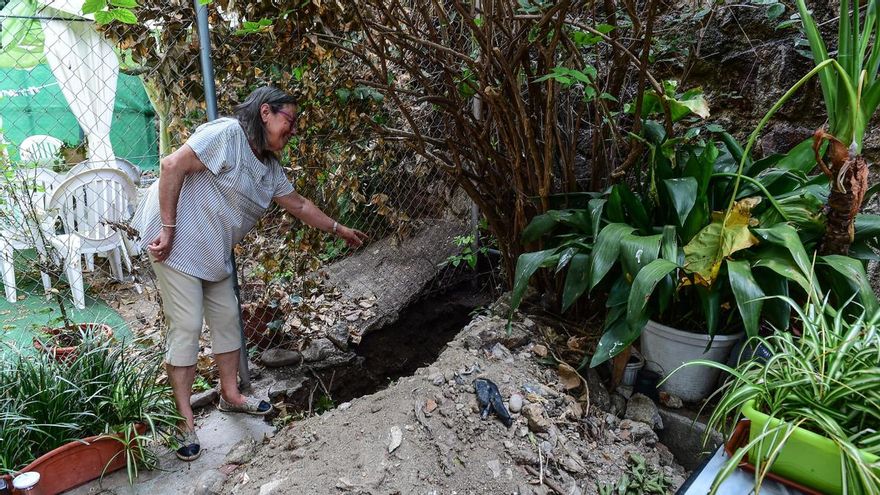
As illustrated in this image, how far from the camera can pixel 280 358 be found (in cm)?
311

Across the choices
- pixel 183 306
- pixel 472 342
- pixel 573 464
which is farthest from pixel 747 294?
pixel 183 306

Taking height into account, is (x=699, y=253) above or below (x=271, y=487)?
above

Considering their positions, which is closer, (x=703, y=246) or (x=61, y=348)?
(x=703, y=246)

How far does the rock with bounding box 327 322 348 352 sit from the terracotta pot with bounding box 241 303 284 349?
0.96 ft

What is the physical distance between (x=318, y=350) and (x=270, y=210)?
2.85ft

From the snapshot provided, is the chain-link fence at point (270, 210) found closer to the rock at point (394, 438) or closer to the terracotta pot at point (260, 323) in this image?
the terracotta pot at point (260, 323)

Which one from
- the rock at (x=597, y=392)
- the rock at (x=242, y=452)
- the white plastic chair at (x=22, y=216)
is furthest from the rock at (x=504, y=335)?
the white plastic chair at (x=22, y=216)

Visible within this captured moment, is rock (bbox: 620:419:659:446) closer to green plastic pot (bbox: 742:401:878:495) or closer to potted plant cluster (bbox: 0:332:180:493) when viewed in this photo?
green plastic pot (bbox: 742:401:878:495)

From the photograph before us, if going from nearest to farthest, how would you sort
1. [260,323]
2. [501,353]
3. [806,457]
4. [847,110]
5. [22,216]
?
[806,457] → [847,110] → [501,353] → [22,216] → [260,323]

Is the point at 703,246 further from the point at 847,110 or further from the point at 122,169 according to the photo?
the point at 122,169

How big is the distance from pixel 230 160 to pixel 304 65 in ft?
2.00

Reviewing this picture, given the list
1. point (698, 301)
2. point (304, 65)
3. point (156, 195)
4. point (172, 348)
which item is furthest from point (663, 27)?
point (172, 348)

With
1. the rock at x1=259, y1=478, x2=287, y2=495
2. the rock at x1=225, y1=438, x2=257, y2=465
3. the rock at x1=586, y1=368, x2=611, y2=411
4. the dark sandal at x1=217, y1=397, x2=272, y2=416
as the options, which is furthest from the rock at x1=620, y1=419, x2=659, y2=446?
the dark sandal at x1=217, y1=397, x2=272, y2=416

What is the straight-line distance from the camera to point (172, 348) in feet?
7.47
